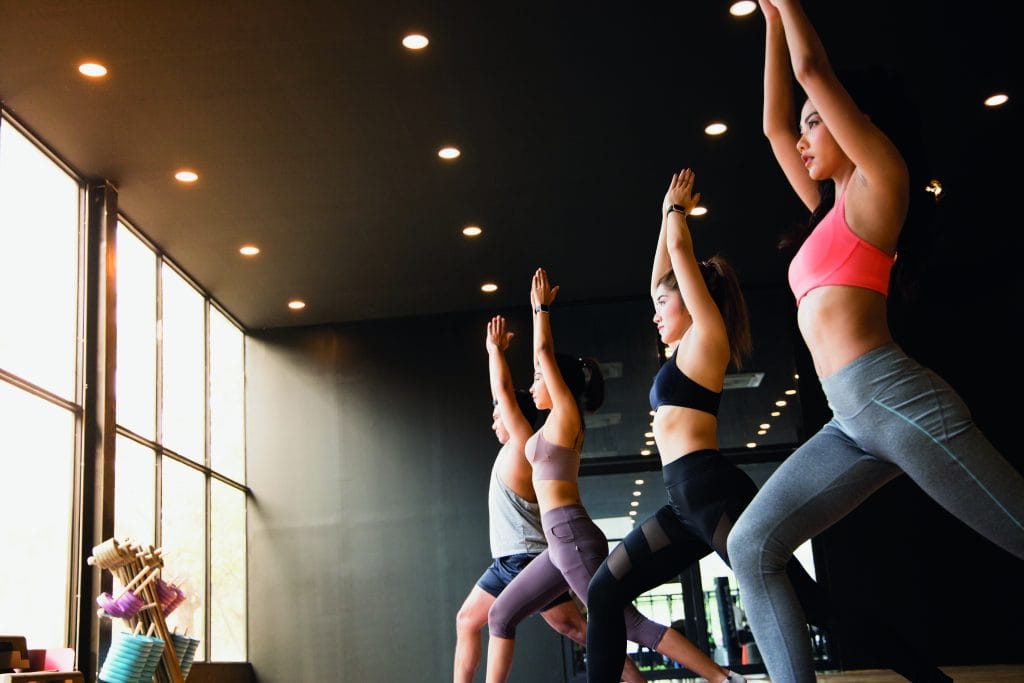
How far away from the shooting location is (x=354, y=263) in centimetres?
739

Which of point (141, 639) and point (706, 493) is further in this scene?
point (141, 639)

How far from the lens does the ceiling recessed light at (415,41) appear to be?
4.73m

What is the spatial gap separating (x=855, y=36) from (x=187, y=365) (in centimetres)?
481

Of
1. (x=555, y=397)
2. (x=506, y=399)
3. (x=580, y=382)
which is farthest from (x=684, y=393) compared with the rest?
(x=506, y=399)

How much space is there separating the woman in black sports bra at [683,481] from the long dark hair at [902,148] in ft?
2.09

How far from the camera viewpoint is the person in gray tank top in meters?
4.30

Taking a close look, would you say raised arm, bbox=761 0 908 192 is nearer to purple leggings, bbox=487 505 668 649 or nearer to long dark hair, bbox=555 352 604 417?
purple leggings, bbox=487 505 668 649

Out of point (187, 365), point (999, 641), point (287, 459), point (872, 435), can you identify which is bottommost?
point (999, 641)

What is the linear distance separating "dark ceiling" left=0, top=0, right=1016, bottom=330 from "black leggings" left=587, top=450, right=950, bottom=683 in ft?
8.55

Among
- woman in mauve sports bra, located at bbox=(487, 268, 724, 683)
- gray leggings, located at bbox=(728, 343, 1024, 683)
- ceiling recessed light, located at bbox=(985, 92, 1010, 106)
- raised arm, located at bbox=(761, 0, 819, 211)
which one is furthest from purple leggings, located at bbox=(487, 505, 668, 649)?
ceiling recessed light, located at bbox=(985, 92, 1010, 106)

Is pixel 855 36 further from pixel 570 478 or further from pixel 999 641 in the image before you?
pixel 999 641

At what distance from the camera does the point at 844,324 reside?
1.95m

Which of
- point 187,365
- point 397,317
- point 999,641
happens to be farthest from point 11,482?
point 999,641

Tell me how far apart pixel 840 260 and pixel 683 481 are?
0.93 m
